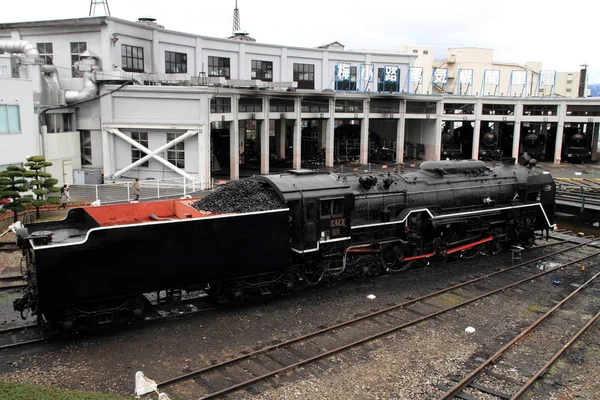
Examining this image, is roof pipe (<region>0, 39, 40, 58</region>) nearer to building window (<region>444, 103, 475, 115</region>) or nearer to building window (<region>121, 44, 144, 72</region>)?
building window (<region>121, 44, 144, 72</region>)

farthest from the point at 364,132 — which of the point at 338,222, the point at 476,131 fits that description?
the point at 338,222

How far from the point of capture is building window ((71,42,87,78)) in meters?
29.2

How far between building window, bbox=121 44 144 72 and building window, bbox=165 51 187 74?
94.6 inches

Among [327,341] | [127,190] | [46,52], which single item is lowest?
[327,341]

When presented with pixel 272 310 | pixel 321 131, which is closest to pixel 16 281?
pixel 272 310

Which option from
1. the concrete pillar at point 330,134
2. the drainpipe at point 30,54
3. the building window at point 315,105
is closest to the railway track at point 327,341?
the drainpipe at point 30,54

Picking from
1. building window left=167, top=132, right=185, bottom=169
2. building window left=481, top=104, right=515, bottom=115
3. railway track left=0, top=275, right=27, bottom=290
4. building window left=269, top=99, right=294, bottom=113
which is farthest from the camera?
building window left=481, top=104, right=515, bottom=115

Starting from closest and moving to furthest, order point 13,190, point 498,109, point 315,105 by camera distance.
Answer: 1. point 13,190
2. point 315,105
3. point 498,109

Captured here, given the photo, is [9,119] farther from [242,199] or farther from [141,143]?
[242,199]

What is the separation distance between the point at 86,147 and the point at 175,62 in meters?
9.19

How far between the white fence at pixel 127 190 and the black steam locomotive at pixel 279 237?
1269cm

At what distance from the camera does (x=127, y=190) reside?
26.0m

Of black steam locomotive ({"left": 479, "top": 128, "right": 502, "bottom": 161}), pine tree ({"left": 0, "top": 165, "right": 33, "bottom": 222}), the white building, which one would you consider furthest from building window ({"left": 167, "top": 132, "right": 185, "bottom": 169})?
black steam locomotive ({"left": 479, "top": 128, "right": 502, "bottom": 161})

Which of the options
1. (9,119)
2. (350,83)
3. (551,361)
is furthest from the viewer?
A: (350,83)
